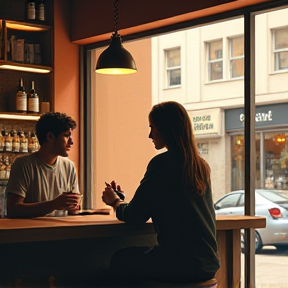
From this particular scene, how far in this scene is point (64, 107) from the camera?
20.0 ft

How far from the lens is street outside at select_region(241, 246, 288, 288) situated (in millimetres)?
4520

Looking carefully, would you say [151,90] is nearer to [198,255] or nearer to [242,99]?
[242,99]

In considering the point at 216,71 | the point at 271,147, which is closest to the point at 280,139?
the point at 271,147

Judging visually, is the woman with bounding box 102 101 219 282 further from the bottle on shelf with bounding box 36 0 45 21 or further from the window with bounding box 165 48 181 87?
the bottle on shelf with bounding box 36 0 45 21

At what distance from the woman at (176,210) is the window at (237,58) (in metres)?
2.05

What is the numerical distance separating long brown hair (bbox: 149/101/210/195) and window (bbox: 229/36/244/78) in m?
2.05

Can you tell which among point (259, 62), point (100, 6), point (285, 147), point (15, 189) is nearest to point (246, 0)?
point (259, 62)

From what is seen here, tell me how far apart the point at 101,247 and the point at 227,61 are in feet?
7.20

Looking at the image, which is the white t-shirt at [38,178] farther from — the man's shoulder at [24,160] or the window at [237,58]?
the window at [237,58]

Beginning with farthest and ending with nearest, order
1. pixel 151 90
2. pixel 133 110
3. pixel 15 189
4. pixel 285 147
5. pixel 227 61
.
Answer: pixel 133 110 → pixel 151 90 → pixel 227 61 → pixel 285 147 → pixel 15 189

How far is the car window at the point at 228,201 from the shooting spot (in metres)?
4.91

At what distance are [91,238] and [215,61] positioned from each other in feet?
7.35

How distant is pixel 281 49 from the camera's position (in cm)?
456

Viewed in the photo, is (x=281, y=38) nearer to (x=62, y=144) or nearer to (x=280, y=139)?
(x=280, y=139)
